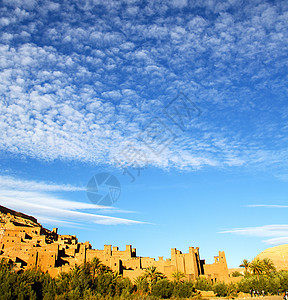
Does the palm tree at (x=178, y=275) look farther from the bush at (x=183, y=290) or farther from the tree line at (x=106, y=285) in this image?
the bush at (x=183, y=290)

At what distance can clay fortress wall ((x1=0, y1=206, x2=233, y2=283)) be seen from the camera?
51125mm

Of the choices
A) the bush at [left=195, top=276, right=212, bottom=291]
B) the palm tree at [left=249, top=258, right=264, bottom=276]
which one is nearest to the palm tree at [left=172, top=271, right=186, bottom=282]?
the bush at [left=195, top=276, right=212, bottom=291]

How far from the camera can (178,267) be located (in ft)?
214

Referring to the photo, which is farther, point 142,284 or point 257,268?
point 257,268

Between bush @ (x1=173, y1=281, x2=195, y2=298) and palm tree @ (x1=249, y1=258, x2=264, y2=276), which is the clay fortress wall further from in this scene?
bush @ (x1=173, y1=281, x2=195, y2=298)

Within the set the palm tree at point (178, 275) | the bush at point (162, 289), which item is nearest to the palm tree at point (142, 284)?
the bush at point (162, 289)

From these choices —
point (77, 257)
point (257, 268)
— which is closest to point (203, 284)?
point (257, 268)

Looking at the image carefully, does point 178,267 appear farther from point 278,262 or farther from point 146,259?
point 278,262

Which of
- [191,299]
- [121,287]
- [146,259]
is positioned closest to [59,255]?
[121,287]

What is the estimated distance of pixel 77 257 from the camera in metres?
57.9

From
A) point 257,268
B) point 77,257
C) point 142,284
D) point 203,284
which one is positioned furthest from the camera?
point 257,268

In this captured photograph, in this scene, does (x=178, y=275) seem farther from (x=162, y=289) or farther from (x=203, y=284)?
(x=162, y=289)

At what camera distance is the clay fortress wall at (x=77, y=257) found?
51.1 m

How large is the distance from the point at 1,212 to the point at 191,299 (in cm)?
5687
